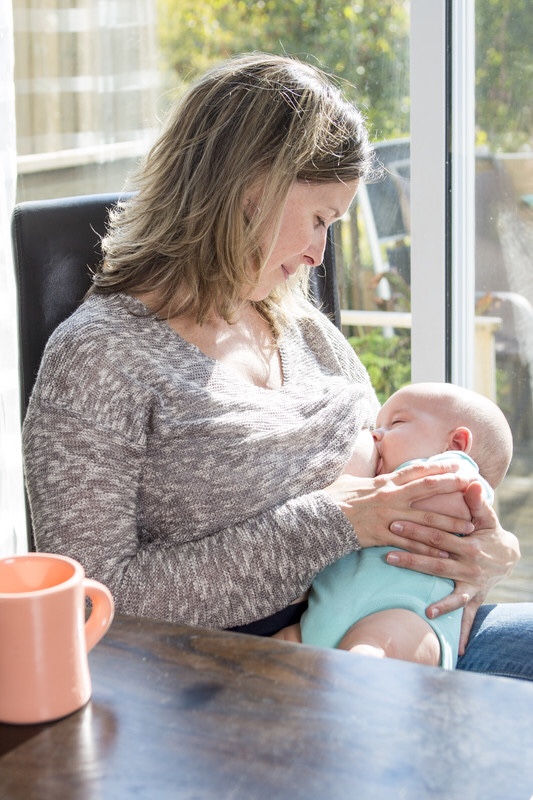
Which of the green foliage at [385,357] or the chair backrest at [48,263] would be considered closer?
the chair backrest at [48,263]

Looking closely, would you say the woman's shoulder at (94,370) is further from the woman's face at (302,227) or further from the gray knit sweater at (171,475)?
the woman's face at (302,227)

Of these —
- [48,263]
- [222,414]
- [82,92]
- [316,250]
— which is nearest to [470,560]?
[222,414]

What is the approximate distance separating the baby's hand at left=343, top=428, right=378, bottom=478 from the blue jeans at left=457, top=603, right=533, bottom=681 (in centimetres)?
28

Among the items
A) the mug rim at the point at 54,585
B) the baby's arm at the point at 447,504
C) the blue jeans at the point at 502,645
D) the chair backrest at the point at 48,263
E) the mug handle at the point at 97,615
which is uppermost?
the chair backrest at the point at 48,263

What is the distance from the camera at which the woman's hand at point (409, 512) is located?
1333 millimetres

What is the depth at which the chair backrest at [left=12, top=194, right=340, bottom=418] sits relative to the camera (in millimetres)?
1439

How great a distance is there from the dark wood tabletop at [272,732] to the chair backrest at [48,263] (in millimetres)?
764

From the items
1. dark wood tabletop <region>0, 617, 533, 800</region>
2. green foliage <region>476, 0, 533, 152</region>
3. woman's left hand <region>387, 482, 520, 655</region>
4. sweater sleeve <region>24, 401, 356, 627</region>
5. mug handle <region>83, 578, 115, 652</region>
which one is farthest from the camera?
green foliage <region>476, 0, 533, 152</region>

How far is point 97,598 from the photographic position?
30.9 inches

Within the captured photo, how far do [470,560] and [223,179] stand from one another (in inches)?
26.1

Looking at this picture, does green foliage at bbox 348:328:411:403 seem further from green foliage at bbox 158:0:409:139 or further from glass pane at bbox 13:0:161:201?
glass pane at bbox 13:0:161:201

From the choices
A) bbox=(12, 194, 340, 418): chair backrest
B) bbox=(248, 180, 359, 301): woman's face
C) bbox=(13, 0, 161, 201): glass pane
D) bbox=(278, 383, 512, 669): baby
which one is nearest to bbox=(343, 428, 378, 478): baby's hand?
bbox=(278, 383, 512, 669): baby

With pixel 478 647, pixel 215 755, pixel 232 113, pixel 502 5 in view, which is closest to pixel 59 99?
pixel 502 5

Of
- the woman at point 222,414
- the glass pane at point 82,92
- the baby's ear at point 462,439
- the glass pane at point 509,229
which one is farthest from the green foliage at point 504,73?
the glass pane at point 82,92
